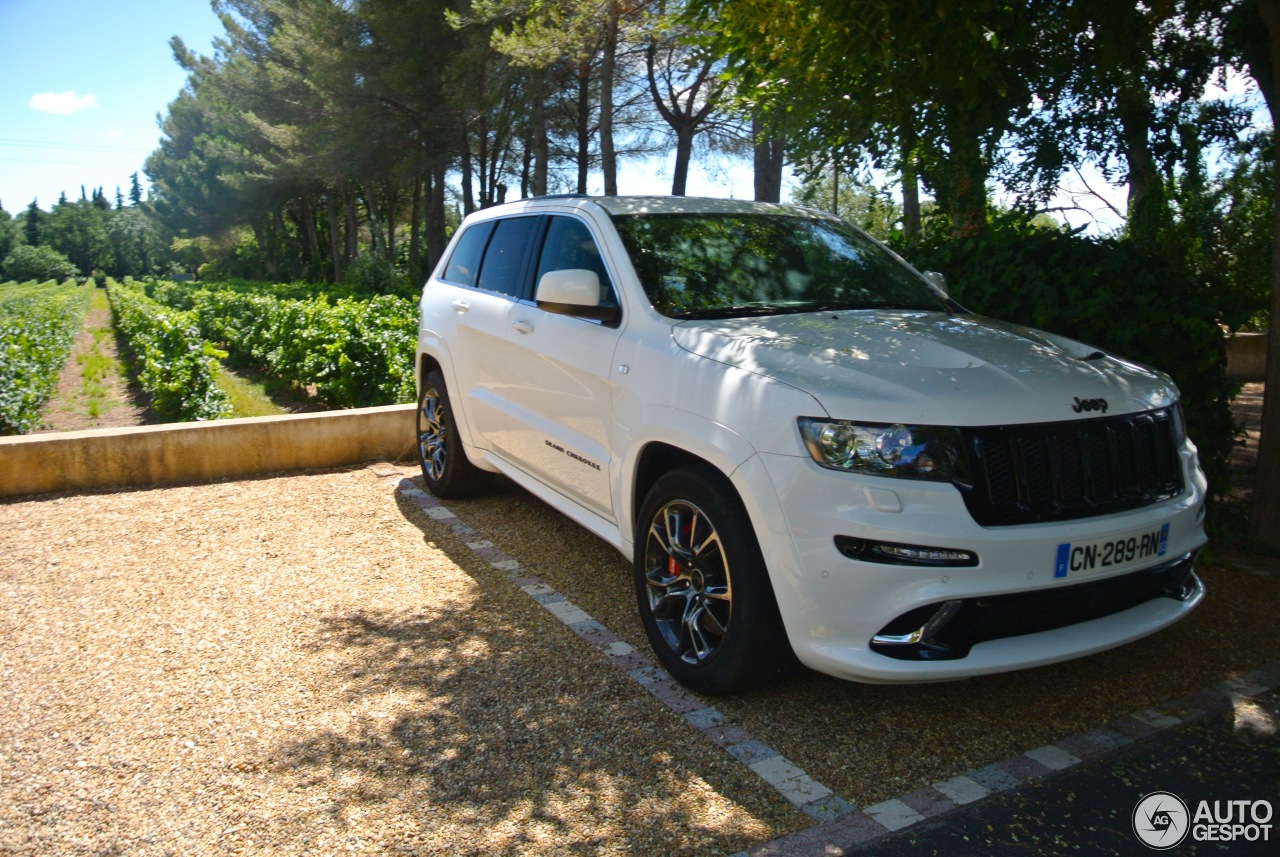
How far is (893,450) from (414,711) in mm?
2028

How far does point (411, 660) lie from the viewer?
432 cm

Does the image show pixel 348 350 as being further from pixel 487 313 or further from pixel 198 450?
pixel 487 313

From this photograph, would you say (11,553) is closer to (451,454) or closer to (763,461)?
(451,454)

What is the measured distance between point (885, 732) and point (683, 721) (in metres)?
0.73

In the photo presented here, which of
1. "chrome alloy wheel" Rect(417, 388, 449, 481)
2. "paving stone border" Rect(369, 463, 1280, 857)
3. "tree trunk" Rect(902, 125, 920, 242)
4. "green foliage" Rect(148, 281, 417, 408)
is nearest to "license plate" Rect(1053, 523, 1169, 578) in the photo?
"paving stone border" Rect(369, 463, 1280, 857)

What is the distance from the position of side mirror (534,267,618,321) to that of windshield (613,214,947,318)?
220 millimetres

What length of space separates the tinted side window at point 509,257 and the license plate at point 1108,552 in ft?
10.4

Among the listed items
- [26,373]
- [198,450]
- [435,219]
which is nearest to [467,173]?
[435,219]

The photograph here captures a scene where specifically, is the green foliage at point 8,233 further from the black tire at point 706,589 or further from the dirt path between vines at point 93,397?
the black tire at point 706,589

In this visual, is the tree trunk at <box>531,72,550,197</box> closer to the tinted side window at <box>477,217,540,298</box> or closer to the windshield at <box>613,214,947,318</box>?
the tinted side window at <box>477,217,540,298</box>

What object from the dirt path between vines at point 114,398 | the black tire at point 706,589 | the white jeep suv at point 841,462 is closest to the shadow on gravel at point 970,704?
the black tire at point 706,589

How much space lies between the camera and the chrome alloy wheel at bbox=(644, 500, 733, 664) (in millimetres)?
3744

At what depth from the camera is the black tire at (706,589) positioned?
140 inches

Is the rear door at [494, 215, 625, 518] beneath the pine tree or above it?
beneath
